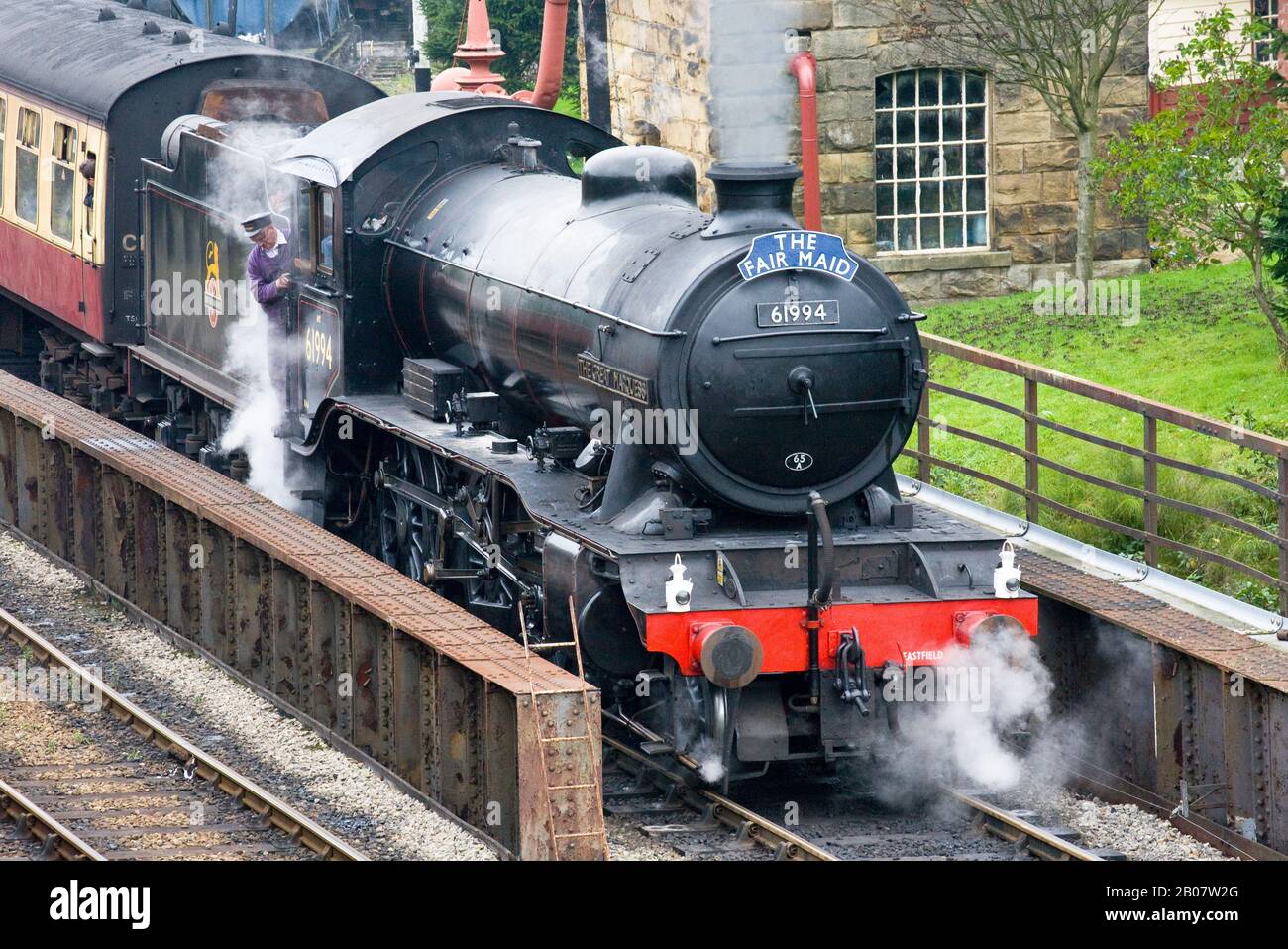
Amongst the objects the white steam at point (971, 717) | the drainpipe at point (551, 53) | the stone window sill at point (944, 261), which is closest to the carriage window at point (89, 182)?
the drainpipe at point (551, 53)

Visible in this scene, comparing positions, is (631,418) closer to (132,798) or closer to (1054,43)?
(132,798)

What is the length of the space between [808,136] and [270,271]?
5374 mm

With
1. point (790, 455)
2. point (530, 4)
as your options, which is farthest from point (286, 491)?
point (530, 4)

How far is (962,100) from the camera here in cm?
2066

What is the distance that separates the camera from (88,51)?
17438 millimetres

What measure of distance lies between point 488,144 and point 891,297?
3.79 metres

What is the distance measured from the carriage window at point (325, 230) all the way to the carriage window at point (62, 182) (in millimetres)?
4953

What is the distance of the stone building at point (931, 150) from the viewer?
2017 cm

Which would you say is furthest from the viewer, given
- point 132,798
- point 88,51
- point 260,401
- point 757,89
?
point 88,51

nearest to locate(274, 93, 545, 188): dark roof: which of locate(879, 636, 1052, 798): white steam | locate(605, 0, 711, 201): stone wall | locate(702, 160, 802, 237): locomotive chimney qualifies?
locate(702, 160, 802, 237): locomotive chimney

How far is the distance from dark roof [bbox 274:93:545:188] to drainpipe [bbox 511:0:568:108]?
5607mm

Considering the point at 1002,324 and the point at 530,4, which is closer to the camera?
the point at 1002,324

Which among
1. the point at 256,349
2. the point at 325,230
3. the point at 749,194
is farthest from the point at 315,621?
the point at 256,349

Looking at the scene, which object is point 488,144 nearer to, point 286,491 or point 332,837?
point 286,491
